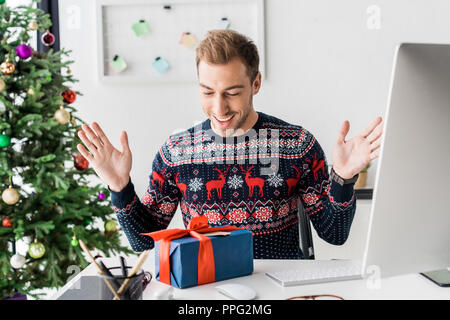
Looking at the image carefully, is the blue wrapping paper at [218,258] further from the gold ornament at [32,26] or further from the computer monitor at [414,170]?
the gold ornament at [32,26]

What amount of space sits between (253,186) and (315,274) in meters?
0.50

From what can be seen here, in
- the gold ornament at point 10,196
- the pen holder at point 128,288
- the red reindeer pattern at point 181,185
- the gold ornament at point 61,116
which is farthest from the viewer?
the gold ornament at point 61,116

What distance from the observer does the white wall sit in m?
2.86

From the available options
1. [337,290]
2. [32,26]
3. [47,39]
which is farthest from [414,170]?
[47,39]

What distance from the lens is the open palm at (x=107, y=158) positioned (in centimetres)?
124

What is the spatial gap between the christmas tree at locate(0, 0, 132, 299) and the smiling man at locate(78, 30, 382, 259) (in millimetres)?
859

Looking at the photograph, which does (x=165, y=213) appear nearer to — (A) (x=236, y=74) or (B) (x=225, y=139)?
(B) (x=225, y=139)

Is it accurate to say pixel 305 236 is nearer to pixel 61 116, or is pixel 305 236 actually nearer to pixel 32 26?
pixel 61 116

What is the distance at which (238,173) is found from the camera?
1508 mm

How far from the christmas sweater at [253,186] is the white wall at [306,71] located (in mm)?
1347

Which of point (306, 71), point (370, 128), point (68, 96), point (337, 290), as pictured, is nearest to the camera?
point (337, 290)

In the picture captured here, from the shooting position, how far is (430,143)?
677 mm

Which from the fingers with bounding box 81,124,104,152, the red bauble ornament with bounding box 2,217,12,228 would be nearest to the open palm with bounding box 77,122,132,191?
the fingers with bounding box 81,124,104,152

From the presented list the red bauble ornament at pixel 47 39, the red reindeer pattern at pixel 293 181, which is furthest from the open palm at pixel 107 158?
the red bauble ornament at pixel 47 39
